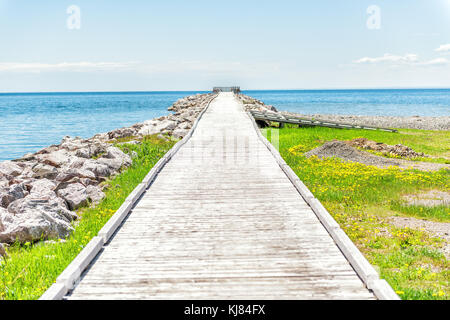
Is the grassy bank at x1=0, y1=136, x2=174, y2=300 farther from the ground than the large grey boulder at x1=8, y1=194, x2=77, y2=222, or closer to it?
closer to it

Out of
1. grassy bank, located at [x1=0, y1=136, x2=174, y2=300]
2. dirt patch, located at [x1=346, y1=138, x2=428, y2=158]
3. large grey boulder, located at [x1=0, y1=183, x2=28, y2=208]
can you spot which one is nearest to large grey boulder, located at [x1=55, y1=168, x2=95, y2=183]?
large grey boulder, located at [x1=0, y1=183, x2=28, y2=208]

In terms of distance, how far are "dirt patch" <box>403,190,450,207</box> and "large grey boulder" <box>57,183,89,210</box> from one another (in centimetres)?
757

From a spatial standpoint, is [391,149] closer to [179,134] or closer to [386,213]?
[386,213]

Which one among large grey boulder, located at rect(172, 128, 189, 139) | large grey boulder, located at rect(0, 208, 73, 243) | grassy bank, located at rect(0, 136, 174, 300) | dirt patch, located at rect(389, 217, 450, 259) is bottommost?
dirt patch, located at rect(389, 217, 450, 259)

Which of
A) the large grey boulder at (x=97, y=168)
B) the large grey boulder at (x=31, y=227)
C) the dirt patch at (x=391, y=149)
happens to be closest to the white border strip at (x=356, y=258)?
the large grey boulder at (x=31, y=227)

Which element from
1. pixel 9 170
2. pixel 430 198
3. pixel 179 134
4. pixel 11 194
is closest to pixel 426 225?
pixel 430 198

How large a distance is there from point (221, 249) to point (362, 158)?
10.5 m

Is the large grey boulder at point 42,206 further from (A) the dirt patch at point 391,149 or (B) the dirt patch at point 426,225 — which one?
(A) the dirt patch at point 391,149

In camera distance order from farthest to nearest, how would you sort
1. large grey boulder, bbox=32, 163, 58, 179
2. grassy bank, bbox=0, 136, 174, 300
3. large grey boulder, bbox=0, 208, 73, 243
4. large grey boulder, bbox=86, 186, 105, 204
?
large grey boulder, bbox=32, 163, 58, 179 → large grey boulder, bbox=86, 186, 105, 204 → large grey boulder, bbox=0, 208, 73, 243 → grassy bank, bbox=0, 136, 174, 300

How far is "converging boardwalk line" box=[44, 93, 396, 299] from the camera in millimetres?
4285

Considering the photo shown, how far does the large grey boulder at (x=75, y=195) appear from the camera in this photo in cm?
860

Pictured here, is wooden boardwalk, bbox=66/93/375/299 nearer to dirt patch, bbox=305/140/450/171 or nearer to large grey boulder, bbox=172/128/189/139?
dirt patch, bbox=305/140/450/171

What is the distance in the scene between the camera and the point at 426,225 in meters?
7.64
